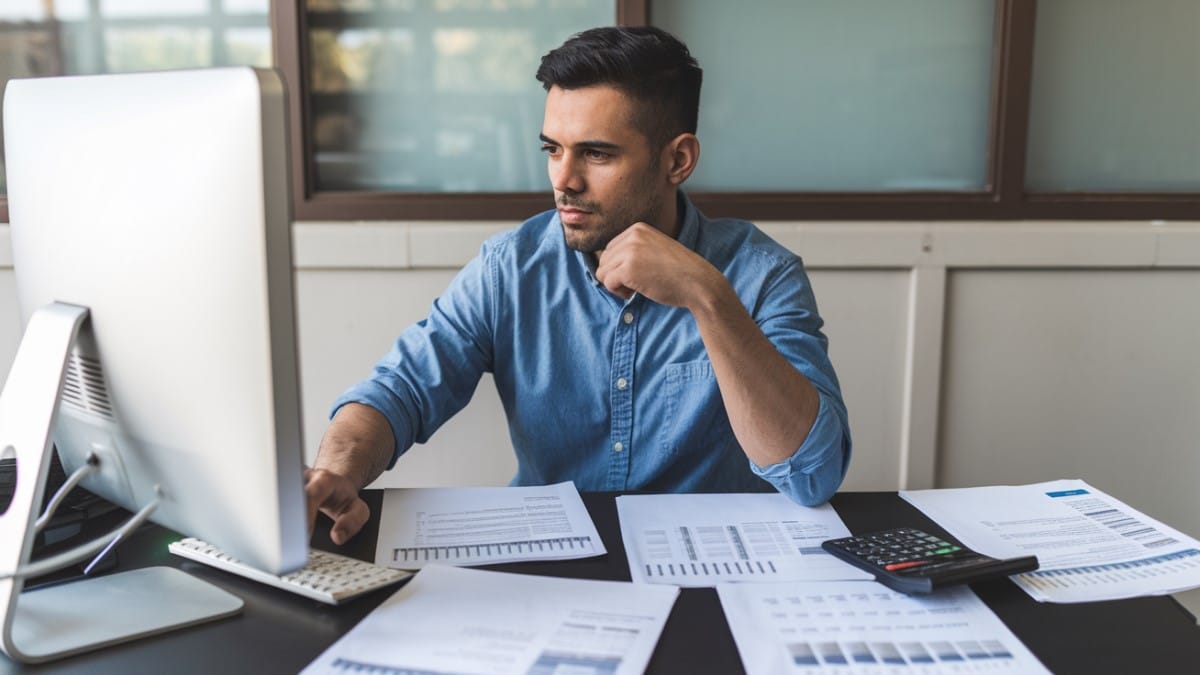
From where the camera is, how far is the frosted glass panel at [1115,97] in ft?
7.64

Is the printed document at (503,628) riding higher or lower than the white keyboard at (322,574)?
→ lower

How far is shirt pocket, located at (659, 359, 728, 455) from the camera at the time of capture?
147 centimetres

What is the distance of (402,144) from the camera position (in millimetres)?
2389

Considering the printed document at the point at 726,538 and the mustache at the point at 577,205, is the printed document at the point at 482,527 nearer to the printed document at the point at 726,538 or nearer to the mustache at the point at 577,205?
the printed document at the point at 726,538

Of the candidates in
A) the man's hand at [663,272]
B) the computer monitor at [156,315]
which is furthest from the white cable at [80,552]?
the man's hand at [663,272]

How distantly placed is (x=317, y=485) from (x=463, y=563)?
0.67 feet

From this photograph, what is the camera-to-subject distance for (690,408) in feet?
4.85

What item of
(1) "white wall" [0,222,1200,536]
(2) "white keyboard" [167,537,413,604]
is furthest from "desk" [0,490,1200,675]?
(1) "white wall" [0,222,1200,536]

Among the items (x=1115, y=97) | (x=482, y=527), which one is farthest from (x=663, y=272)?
(x=1115, y=97)

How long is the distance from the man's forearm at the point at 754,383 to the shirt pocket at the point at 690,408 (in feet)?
0.70

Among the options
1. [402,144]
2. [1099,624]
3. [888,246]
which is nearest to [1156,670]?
[1099,624]

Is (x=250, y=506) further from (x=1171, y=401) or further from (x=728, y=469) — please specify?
(x=1171, y=401)

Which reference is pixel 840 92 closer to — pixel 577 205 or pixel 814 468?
pixel 577 205

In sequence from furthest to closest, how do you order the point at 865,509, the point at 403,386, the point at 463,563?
the point at 403,386, the point at 865,509, the point at 463,563
